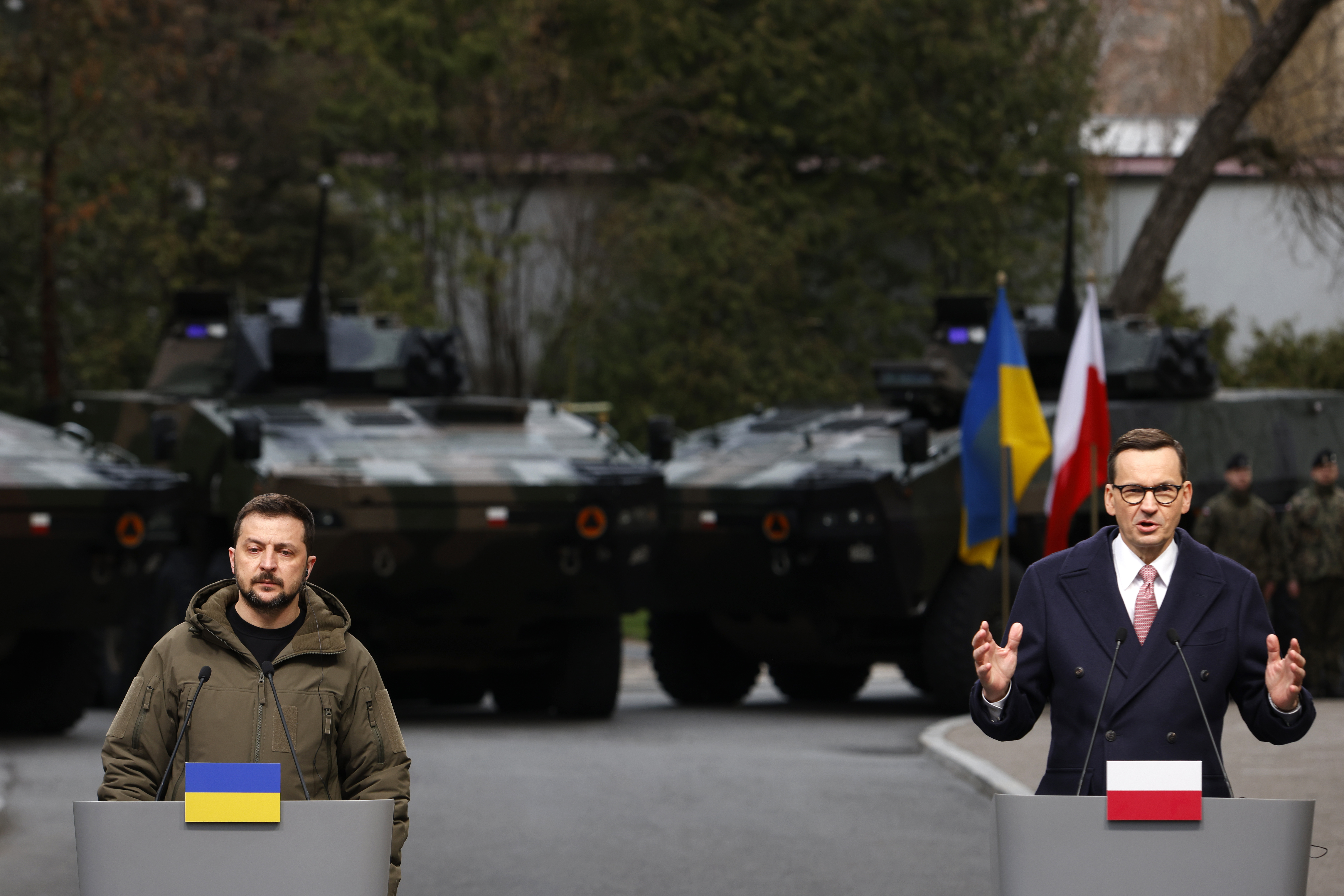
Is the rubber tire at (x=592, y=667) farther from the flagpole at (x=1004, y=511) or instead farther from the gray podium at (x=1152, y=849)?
the gray podium at (x=1152, y=849)

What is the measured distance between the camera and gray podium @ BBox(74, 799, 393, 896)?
4613 mm

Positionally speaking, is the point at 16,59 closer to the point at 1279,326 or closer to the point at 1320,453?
the point at 1320,453

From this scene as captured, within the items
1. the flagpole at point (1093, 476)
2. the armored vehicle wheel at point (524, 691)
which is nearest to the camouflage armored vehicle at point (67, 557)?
the armored vehicle wheel at point (524, 691)

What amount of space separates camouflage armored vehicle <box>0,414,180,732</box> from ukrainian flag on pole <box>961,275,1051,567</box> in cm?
509

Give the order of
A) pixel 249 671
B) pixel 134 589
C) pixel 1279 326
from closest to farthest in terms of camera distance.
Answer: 1. pixel 249 671
2. pixel 134 589
3. pixel 1279 326

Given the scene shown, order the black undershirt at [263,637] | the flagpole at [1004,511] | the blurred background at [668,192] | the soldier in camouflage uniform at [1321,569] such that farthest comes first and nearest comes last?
1. the blurred background at [668,192]
2. the soldier in camouflage uniform at [1321,569]
3. the flagpole at [1004,511]
4. the black undershirt at [263,637]

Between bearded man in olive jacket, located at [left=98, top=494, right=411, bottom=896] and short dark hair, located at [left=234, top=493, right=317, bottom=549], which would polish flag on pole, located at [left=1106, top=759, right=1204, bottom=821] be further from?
short dark hair, located at [left=234, top=493, right=317, bottom=549]

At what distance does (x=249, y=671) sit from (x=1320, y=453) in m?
14.2

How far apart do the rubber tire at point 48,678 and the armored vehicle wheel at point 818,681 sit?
5.85 meters

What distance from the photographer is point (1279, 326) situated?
1361 inches

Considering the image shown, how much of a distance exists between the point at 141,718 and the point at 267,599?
365 millimetres

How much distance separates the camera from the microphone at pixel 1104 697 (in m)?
5.09

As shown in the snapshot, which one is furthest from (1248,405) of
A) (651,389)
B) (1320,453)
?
(651,389)

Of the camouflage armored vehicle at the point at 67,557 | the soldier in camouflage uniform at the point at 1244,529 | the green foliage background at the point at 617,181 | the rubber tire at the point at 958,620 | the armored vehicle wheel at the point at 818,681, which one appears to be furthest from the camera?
the green foliage background at the point at 617,181
